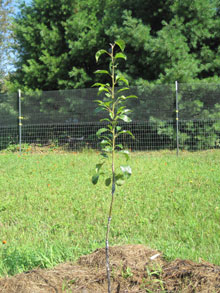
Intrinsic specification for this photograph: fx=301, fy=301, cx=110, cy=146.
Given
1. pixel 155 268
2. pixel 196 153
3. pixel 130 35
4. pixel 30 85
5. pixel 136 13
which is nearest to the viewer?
Answer: pixel 155 268

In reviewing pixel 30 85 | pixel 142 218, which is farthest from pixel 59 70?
pixel 142 218

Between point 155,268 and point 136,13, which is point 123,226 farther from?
point 136,13

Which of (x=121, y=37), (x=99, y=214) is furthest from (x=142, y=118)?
(x=99, y=214)

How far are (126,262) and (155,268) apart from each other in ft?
0.62

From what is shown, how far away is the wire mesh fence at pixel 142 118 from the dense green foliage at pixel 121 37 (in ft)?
1.93

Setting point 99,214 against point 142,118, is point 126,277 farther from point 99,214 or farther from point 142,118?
point 142,118

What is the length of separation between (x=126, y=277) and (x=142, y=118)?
23.1ft

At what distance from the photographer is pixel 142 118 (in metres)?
8.66

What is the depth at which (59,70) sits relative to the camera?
404 inches

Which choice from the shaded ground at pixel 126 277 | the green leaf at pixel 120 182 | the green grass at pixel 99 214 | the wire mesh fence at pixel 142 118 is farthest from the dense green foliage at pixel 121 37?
the green leaf at pixel 120 182

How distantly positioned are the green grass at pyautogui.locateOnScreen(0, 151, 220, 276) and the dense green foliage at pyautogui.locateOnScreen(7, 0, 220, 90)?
12.9ft

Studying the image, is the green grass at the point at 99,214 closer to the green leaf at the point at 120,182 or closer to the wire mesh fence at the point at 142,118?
the green leaf at the point at 120,182

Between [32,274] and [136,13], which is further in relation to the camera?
[136,13]

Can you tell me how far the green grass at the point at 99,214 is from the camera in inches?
98.2
